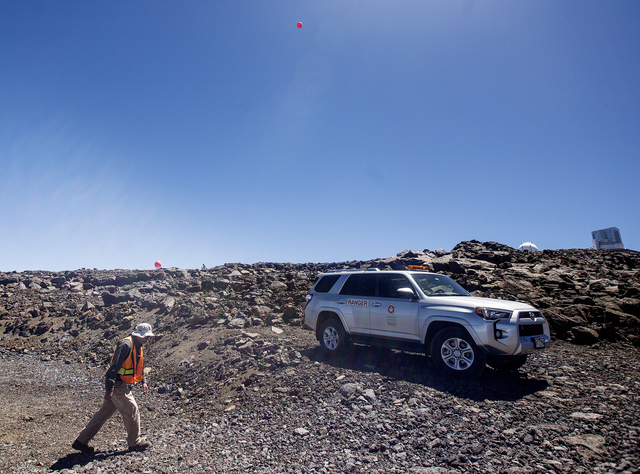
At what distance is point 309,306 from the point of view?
31.9ft

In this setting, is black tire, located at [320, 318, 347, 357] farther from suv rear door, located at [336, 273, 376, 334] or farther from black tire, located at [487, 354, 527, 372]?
black tire, located at [487, 354, 527, 372]

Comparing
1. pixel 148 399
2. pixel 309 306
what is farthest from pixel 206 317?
pixel 309 306

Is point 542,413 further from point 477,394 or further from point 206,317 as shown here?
point 206,317

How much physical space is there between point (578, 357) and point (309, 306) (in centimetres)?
639

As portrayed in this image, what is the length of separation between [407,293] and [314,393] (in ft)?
8.81

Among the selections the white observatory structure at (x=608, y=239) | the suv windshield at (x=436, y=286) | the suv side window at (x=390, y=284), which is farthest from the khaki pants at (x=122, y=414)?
the white observatory structure at (x=608, y=239)

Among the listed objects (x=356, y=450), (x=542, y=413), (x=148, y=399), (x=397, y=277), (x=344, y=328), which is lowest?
(x=148, y=399)

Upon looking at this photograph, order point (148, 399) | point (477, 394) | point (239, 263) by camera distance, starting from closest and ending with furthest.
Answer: point (477, 394)
point (148, 399)
point (239, 263)

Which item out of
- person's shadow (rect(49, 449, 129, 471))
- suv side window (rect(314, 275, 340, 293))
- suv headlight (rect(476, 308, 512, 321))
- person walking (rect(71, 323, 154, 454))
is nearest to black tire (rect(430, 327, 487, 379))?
suv headlight (rect(476, 308, 512, 321))

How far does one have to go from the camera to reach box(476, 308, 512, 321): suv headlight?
21.3 ft

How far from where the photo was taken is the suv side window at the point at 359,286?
866 centimetres

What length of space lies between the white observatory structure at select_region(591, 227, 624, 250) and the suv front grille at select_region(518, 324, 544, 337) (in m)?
39.0

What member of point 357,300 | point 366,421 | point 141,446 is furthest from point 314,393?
point 141,446

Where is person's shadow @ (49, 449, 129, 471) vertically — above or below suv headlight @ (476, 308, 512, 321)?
below
